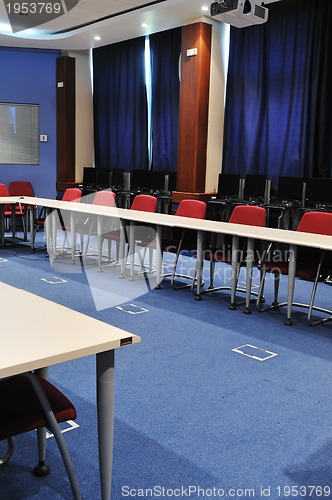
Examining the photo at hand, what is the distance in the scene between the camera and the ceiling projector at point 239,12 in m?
5.37

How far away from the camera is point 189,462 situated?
7.39 feet

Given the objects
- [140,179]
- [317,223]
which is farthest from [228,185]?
[317,223]

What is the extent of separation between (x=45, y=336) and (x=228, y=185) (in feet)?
18.5

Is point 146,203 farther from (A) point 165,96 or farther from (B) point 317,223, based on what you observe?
(A) point 165,96

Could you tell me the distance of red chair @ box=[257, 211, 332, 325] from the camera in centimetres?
421

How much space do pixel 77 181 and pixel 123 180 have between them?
1603 millimetres

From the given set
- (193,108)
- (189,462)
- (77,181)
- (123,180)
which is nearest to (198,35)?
(193,108)

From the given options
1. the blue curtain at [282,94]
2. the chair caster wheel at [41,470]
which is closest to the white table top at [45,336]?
the chair caster wheel at [41,470]

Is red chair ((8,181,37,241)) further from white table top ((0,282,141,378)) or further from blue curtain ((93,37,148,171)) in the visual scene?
white table top ((0,282,141,378))

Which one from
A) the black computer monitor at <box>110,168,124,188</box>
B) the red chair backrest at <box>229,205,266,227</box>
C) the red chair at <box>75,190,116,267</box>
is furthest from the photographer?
the black computer monitor at <box>110,168,124,188</box>

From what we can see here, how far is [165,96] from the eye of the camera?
824 centimetres

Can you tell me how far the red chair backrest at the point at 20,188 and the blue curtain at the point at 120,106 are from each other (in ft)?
4.37

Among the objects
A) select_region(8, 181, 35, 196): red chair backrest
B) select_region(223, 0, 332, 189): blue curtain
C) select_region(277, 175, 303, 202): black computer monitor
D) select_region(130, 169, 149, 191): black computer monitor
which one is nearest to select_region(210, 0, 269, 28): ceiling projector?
select_region(223, 0, 332, 189): blue curtain

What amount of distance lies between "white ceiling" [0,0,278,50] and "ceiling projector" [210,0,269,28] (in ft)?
2.63
